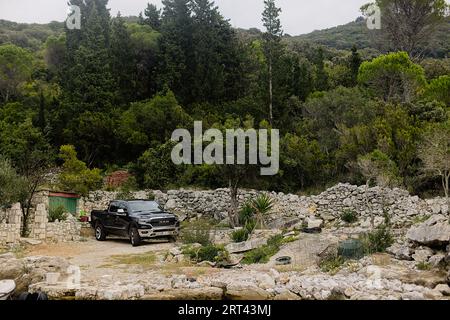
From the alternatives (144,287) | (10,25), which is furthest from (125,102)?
(10,25)

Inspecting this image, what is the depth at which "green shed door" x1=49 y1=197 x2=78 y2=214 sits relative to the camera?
20061 mm

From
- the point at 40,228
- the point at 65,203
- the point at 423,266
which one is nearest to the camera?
the point at 423,266

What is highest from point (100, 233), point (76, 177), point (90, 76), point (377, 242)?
point (90, 76)

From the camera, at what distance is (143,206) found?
1783 cm

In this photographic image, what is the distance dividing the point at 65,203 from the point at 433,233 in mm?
15102

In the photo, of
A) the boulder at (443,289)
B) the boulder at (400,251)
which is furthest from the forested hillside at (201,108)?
the boulder at (443,289)

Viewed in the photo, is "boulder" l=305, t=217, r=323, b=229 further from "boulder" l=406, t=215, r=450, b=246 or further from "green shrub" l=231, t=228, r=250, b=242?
"boulder" l=406, t=215, r=450, b=246

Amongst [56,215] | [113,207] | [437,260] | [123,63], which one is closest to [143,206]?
[113,207]

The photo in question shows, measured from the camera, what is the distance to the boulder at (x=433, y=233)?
1221cm

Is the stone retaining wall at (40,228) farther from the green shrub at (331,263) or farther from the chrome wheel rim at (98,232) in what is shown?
the green shrub at (331,263)

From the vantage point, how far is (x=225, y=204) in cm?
2192

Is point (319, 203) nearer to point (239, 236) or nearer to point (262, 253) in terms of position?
point (239, 236)
